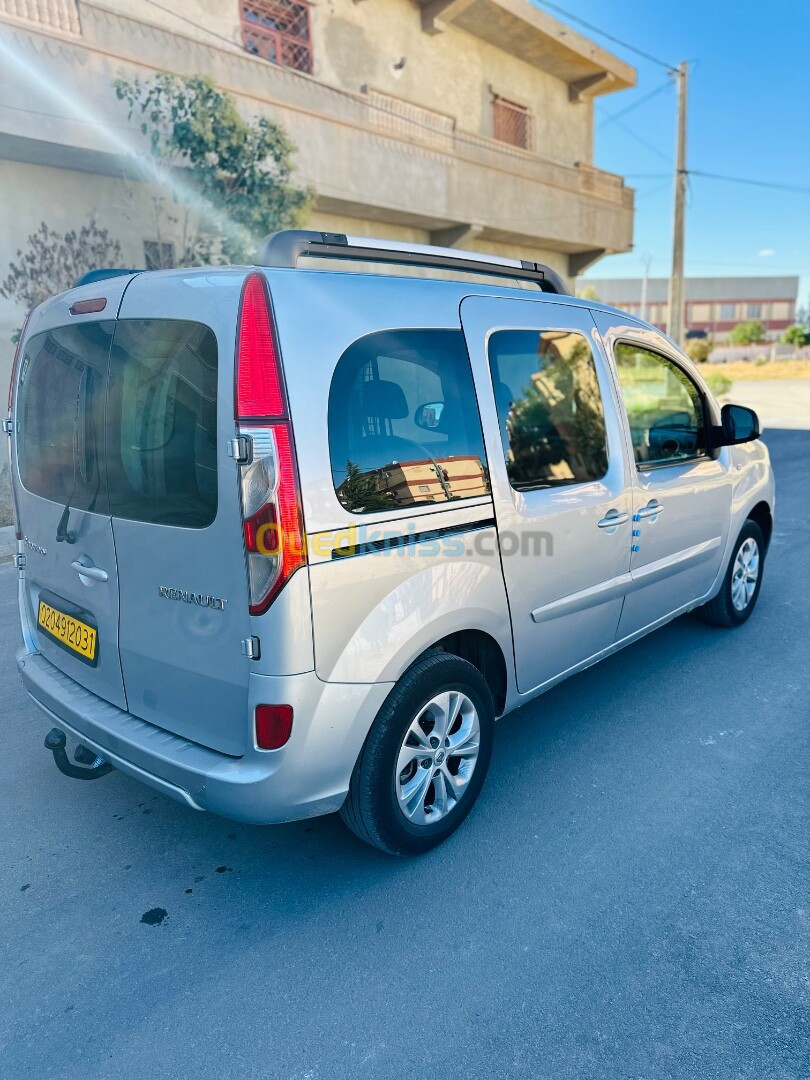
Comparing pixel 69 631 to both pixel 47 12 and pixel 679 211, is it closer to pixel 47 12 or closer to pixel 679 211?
pixel 47 12

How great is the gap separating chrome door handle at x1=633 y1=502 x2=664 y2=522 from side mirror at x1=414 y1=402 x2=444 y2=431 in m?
1.27

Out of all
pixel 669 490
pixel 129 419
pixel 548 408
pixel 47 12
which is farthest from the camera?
pixel 47 12

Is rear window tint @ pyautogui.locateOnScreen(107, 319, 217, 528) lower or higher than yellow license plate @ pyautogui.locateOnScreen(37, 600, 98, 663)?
higher

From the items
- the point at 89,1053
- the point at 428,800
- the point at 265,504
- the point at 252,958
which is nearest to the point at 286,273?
the point at 265,504

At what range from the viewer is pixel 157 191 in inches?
368

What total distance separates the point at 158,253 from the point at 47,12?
2739 millimetres

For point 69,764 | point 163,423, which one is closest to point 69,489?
point 163,423

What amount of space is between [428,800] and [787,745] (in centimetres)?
172

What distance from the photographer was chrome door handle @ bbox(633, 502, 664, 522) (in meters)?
3.26

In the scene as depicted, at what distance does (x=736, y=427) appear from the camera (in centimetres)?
385

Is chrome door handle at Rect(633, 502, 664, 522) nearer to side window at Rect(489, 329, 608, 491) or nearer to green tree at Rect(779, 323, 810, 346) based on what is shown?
side window at Rect(489, 329, 608, 491)

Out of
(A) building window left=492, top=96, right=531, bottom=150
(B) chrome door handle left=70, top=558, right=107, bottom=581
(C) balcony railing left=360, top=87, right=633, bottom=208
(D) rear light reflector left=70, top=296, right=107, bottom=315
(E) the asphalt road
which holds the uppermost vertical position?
(A) building window left=492, top=96, right=531, bottom=150

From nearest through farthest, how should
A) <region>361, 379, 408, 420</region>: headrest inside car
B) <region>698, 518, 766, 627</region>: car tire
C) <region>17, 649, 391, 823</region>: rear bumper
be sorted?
<region>17, 649, 391, 823</region>: rear bumper < <region>361, 379, 408, 420</region>: headrest inside car < <region>698, 518, 766, 627</region>: car tire

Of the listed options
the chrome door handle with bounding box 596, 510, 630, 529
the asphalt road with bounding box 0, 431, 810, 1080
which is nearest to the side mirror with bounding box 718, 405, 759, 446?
the chrome door handle with bounding box 596, 510, 630, 529
